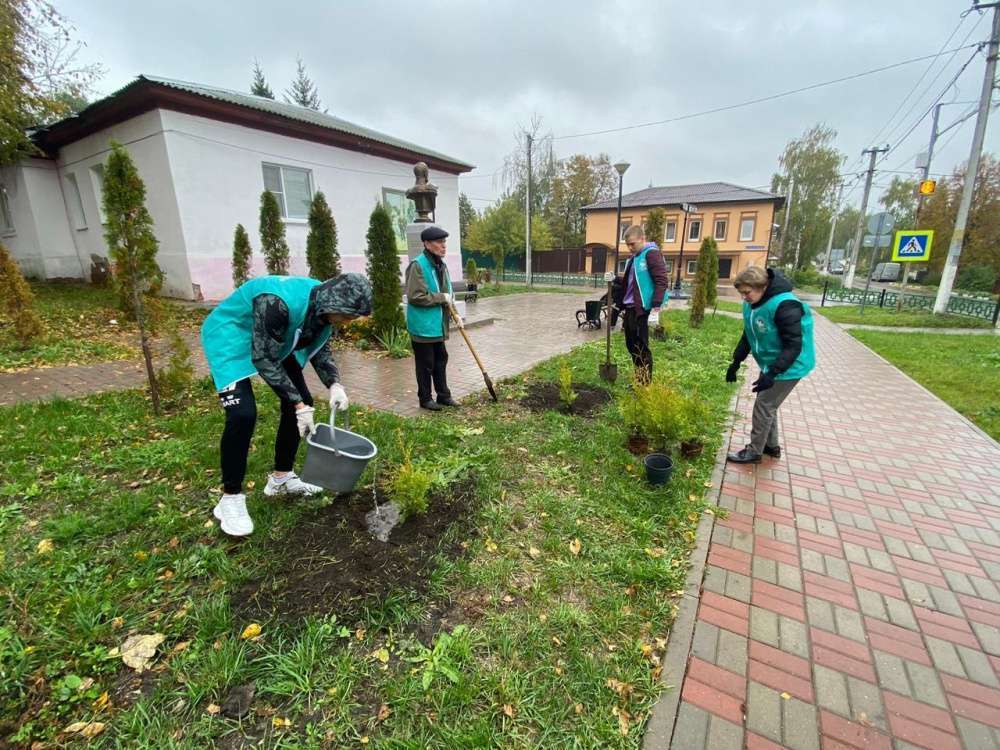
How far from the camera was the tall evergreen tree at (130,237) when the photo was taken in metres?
3.82

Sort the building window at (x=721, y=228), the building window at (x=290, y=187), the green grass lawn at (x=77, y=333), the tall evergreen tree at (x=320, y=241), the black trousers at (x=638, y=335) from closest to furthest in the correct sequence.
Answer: the black trousers at (x=638, y=335)
the green grass lawn at (x=77, y=333)
the tall evergreen tree at (x=320, y=241)
the building window at (x=290, y=187)
the building window at (x=721, y=228)

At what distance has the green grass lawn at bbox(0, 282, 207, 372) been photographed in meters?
5.98

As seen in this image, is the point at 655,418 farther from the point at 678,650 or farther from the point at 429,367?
the point at 429,367

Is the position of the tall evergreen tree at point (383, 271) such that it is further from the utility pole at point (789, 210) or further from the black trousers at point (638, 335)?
the utility pole at point (789, 210)

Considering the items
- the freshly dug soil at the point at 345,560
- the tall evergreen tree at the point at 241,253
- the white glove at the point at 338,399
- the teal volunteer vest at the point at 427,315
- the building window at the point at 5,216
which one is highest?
the building window at the point at 5,216

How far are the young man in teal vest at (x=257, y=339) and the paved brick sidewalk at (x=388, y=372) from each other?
2.18m

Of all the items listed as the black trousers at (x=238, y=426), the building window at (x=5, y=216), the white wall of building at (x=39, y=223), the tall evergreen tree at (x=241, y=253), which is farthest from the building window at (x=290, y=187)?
the black trousers at (x=238, y=426)

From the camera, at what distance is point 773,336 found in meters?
3.43

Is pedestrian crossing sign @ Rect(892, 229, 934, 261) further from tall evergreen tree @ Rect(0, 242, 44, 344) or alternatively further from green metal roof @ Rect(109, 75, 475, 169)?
tall evergreen tree @ Rect(0, 242, 44, 344)

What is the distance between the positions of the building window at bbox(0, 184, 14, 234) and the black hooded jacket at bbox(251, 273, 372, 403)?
16818 mm

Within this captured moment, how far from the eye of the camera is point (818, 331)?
11.6 m

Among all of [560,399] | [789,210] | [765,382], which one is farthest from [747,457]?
[789,210]

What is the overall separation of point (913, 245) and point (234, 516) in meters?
17.4

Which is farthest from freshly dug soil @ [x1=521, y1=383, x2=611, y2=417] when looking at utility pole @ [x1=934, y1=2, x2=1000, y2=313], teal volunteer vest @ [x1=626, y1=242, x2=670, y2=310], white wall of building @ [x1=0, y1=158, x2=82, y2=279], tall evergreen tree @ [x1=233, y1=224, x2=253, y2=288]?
utility pole @ [x1=934, y1=2, x2=1000, y2=313]
